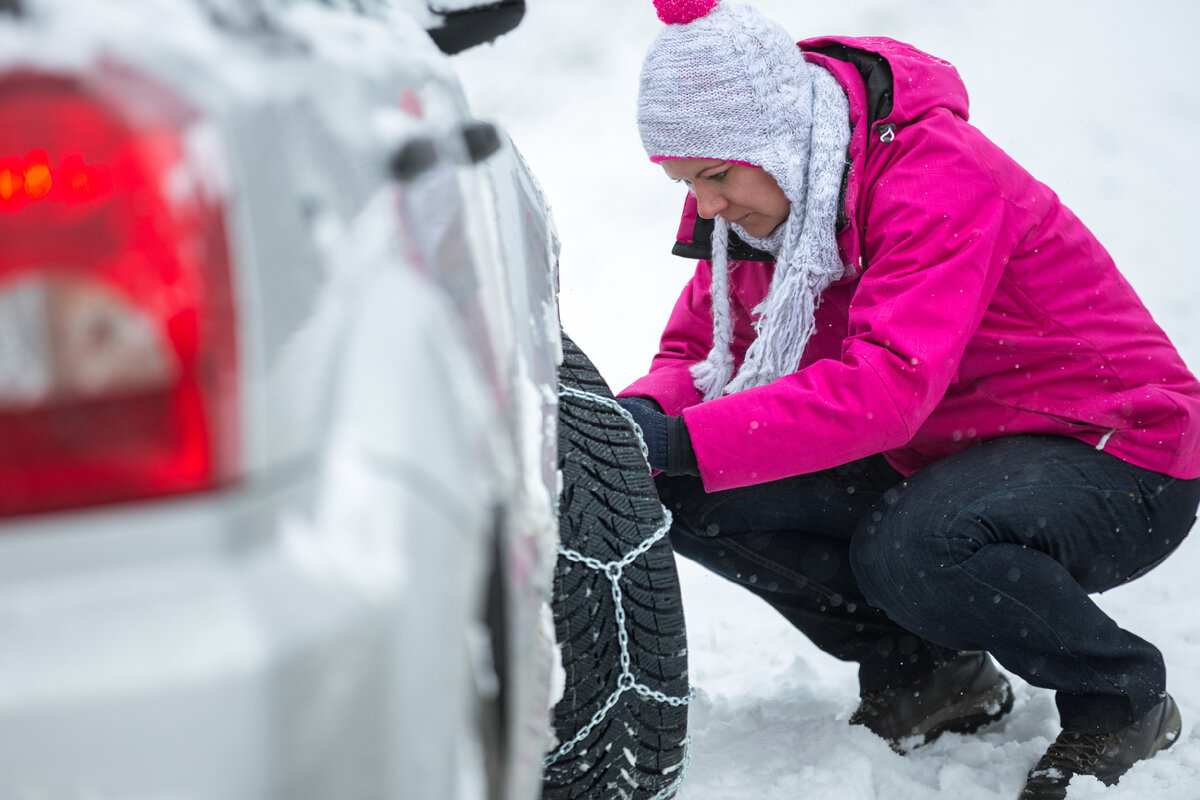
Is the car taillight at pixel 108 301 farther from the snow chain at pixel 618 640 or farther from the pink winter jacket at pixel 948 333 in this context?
the pink winter jacket at pixel 948 333

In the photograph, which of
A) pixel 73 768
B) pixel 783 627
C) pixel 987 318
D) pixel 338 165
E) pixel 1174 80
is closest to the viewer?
pixel 73 768

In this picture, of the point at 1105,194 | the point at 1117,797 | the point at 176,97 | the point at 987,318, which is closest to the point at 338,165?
the point at 176,97

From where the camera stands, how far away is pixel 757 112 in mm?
1829

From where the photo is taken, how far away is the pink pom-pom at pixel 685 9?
1848mm

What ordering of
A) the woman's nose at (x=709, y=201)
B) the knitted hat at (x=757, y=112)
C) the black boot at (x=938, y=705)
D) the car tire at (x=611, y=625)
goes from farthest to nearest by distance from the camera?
1. the black boot at (x=938, y=705)
2. the woman's nose at (x=709, y=201)
3. the knitted hat at (x=757, y=112)
4. the car tire at (x=611, y=625)

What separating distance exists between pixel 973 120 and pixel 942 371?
4181 millimetres

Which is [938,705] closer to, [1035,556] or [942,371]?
[1035,556]

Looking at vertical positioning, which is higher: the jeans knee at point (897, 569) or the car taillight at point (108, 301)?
the car taillight at point (108, 301)

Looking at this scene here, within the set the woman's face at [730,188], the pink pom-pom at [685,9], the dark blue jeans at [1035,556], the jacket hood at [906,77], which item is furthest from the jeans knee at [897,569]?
the pink pom-pom at [685,9]

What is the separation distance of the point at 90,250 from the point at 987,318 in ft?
5.23

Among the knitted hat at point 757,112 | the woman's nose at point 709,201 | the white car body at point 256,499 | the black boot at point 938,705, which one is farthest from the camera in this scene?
the black boot at point 938,705

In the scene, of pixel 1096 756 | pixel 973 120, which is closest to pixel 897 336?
pixel 1096 756

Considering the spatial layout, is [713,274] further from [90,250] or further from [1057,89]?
[1057,89]

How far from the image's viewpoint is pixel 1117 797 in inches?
68.5
